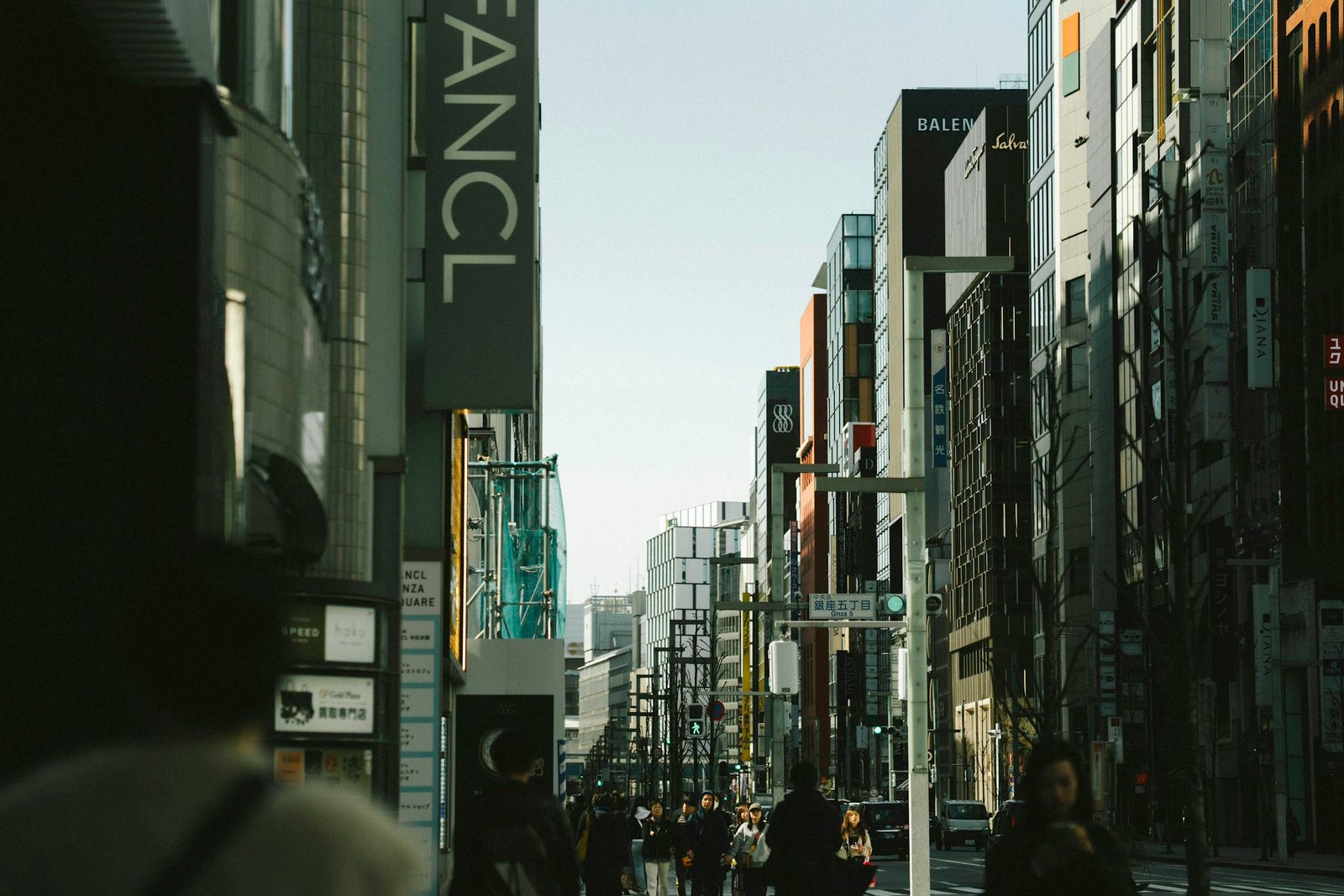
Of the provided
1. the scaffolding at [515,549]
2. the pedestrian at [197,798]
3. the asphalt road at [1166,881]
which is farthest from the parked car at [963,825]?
the pedestrian at [197,798]

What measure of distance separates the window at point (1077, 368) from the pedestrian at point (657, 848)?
218 feet

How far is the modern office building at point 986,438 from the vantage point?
107 metres

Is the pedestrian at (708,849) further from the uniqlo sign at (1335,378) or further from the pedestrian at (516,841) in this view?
the uniqlo sign at (1335,378)

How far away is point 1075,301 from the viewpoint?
98.1 m

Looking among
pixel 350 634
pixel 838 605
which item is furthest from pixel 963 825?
pixel 350 634

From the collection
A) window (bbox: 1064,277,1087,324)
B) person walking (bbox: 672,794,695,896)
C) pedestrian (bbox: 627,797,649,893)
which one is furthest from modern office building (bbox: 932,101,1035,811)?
person walking (bbox: 672,794,695,896)

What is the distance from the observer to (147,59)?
22.2 ft

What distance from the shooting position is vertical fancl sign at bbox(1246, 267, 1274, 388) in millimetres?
67438

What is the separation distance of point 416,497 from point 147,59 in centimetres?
1226

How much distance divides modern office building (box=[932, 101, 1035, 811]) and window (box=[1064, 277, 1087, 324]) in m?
7.58

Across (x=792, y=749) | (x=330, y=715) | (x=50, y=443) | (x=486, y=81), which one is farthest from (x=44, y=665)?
(x=792, y=749)

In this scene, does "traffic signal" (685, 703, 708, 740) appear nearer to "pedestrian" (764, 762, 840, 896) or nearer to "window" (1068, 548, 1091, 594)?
"pedestrian" (764, 762, 840, 896)

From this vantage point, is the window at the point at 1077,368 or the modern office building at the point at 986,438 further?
the modern office building at the point at 986,438

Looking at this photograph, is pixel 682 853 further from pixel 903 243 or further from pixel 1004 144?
pixel 903 243
